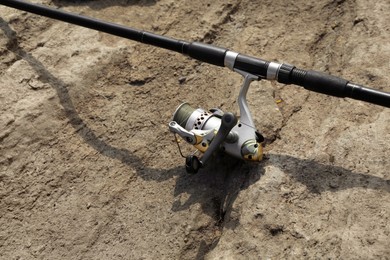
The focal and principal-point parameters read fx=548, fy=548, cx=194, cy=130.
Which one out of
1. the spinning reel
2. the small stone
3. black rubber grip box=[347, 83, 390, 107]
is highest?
black rubber grip box=[347, 83, 390, 107]

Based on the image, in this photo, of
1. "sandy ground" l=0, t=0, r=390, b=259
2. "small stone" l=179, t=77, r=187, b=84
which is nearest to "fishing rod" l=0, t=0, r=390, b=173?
"sandy ground" l=0, t=0, r=390, b=259

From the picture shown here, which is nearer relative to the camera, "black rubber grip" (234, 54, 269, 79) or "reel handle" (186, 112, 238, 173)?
"reel handle" (186, 112, 238, 173)

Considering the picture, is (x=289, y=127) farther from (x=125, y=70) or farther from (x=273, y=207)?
(x=125, y=70)

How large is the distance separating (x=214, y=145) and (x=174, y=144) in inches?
21.1

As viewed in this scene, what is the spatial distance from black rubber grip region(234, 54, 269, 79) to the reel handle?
390 millimetres

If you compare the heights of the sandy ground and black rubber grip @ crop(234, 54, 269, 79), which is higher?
black rubber grip @ crop(234, 54, 269, 79)

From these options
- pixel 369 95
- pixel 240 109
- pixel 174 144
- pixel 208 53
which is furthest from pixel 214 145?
pixel 369 95

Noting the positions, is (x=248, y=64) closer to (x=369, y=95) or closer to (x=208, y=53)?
(x=208, y=53)

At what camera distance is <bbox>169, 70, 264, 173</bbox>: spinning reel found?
3342 mm

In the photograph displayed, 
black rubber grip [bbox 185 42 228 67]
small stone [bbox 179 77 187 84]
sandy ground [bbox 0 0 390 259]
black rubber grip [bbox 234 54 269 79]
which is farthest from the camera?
small stone [bbox 179 77 187 84]

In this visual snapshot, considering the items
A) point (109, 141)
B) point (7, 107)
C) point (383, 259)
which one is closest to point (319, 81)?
point (383, 259)

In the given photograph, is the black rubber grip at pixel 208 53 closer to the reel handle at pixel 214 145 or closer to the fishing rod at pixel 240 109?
the fishing rod at pixel 240 109

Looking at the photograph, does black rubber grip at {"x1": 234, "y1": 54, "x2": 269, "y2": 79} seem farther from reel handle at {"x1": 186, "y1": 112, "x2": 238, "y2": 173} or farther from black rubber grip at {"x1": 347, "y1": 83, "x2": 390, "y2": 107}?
black rubber grip at {"x1": 347, "y1": 83, "x2": 390, "y2": 107}

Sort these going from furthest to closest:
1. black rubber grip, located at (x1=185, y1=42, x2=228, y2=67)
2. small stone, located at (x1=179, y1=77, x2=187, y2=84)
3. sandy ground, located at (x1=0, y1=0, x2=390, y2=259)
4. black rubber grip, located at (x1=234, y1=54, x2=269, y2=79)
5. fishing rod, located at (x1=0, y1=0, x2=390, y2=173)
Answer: small stone, located at (x1=179, y1=77, x2=187, y2=84)
black rubber grip, located at (x1=185, y1=42, x2=228, y2=67)
black rubber grip, located at (x1=234, y1=54, x2=269, y2=79)
fishing rod, located at (x1=0, y1=0, x2=390, y2=173)
sandy ground, located at (x1=0, y1=0, x2=390, y2=259)
